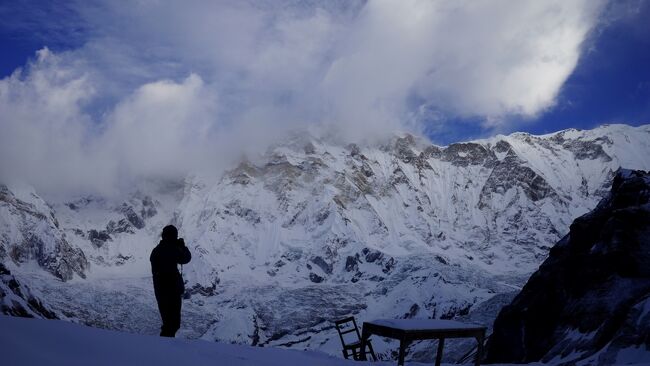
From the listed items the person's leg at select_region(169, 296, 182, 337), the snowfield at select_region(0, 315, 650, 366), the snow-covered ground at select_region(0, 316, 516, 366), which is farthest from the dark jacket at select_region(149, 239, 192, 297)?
the snow-covered ground at select_region(0, 316, 516, 366)

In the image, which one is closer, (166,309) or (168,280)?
(166,309)

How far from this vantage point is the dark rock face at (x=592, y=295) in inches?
650

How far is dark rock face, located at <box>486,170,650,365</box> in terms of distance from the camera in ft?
54.2

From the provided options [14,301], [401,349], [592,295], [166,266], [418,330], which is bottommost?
[401,349]

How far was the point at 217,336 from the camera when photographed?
616ft

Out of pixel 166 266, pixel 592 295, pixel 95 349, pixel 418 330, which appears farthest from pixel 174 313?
pixel 592 295

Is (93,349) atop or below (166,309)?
below

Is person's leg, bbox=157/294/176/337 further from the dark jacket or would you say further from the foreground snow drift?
the foreground snow drift

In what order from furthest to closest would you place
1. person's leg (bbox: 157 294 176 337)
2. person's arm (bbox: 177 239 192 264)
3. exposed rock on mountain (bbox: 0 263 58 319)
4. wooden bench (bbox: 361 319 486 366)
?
exposed rock on mountain (bbox: 0 263 58 319)
person's arm (bbox: 177 239 192 264)
person's leg (bbox: 157 294 176 337)
wooden bench (bbox: 361 319 486 366)

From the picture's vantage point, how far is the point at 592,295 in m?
22.7

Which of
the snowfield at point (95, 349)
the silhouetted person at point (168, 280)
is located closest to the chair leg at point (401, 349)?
the snowfield at point (95, 349)

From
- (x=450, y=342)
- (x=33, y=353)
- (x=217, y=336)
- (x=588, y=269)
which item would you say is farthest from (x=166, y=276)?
(x=217, y=336)

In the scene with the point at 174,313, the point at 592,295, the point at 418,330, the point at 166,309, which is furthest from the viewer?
the point at 592,295

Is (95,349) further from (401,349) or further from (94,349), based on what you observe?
(401,349)
